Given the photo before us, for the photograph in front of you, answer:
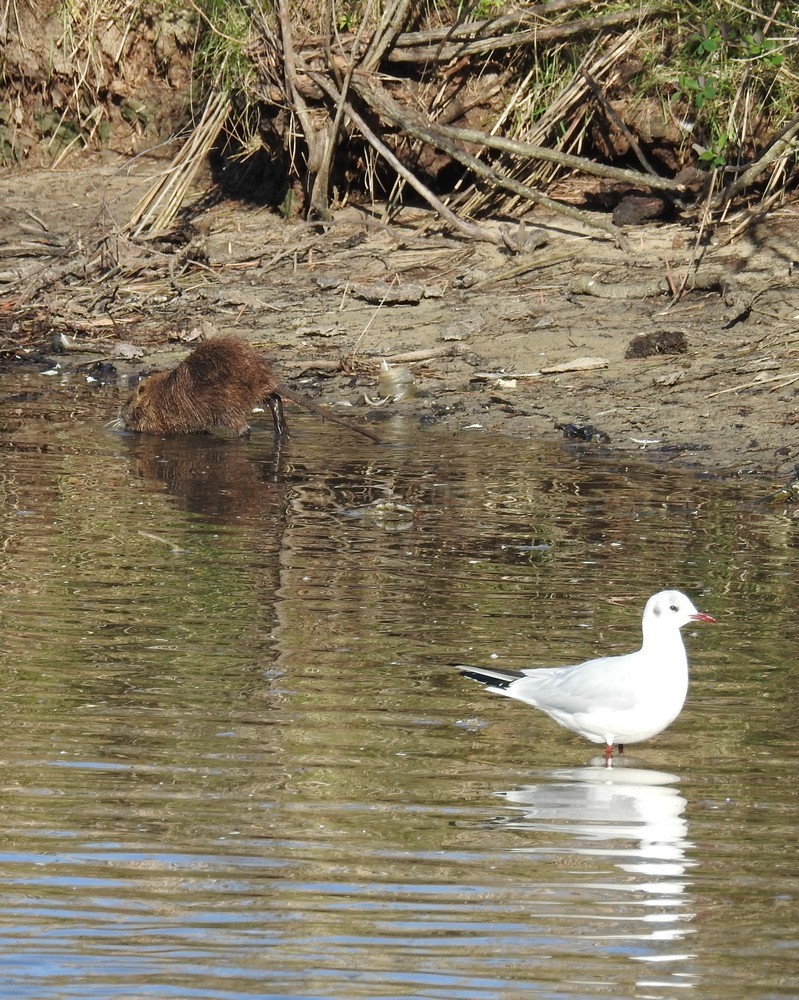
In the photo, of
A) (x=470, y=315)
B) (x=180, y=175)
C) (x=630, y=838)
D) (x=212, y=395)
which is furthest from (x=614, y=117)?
(x=630, y=838)

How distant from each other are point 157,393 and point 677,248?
400cm

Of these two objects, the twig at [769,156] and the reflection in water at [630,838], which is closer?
the reflection in water at [630,838]

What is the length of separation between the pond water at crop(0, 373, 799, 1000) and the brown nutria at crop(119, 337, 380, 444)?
4.32 feet

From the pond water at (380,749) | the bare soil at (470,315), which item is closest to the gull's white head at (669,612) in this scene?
the pond water at (380,749)

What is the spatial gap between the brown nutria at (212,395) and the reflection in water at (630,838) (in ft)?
18.1

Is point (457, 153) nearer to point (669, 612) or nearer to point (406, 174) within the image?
point (406, 174)

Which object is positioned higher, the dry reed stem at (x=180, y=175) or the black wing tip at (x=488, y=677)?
the dry reed stem at (x=180, y=175)

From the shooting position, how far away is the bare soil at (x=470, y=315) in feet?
32.8

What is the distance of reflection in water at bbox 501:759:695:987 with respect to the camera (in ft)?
11.6

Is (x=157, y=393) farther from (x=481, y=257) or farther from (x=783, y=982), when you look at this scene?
(x=783, y=982)

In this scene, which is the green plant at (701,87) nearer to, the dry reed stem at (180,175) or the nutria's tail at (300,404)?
the nutria's tail at (300,404)

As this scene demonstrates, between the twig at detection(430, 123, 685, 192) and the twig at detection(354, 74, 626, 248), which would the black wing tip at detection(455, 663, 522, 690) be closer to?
the twig at detection(354, 74, 626, 248)

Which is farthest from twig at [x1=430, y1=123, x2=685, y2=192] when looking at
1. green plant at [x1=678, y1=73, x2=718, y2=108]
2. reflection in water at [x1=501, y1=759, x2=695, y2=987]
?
reflection in water at [x1=501, y1=759, x2=695, y2=987]

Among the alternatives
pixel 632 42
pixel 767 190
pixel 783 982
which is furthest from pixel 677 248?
pixel 783 982
